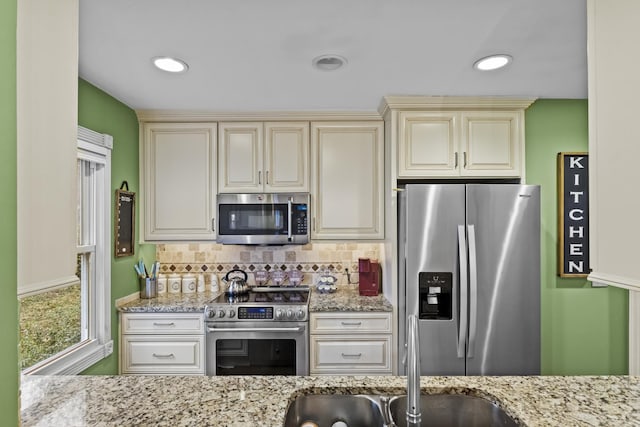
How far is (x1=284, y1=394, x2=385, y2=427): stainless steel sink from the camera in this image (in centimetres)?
125

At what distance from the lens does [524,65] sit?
2168 mm

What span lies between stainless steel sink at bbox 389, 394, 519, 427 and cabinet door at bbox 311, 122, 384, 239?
1.82 metres

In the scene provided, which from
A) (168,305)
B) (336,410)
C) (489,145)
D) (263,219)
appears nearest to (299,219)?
(263,219)

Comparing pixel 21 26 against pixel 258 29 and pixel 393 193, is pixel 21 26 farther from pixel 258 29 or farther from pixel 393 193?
pixel 393 193

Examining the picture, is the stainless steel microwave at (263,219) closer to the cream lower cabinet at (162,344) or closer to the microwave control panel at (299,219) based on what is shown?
the microwave control panel at (299,219)

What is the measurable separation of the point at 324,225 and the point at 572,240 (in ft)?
5.88

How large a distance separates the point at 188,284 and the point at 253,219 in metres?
0.81

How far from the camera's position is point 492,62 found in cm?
211

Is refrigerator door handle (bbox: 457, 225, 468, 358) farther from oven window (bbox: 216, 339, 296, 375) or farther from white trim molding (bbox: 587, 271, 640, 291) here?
white trim molding (bbox: 587, 271, 640, 291)

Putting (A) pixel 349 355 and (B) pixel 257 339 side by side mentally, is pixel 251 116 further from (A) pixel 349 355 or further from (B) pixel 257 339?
(A) pixel 349 355

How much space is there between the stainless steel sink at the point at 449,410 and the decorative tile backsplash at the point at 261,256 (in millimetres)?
2115

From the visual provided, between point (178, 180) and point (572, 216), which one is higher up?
point (178, 180)

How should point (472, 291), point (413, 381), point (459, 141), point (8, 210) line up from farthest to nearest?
point (459, 141) < point (472, 291) < point (413, 381) < point (8, 210)

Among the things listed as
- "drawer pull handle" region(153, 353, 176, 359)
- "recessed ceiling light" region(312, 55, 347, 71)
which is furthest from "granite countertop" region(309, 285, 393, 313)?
"recessed ceiling light" region(312, 55, 347, 71)
